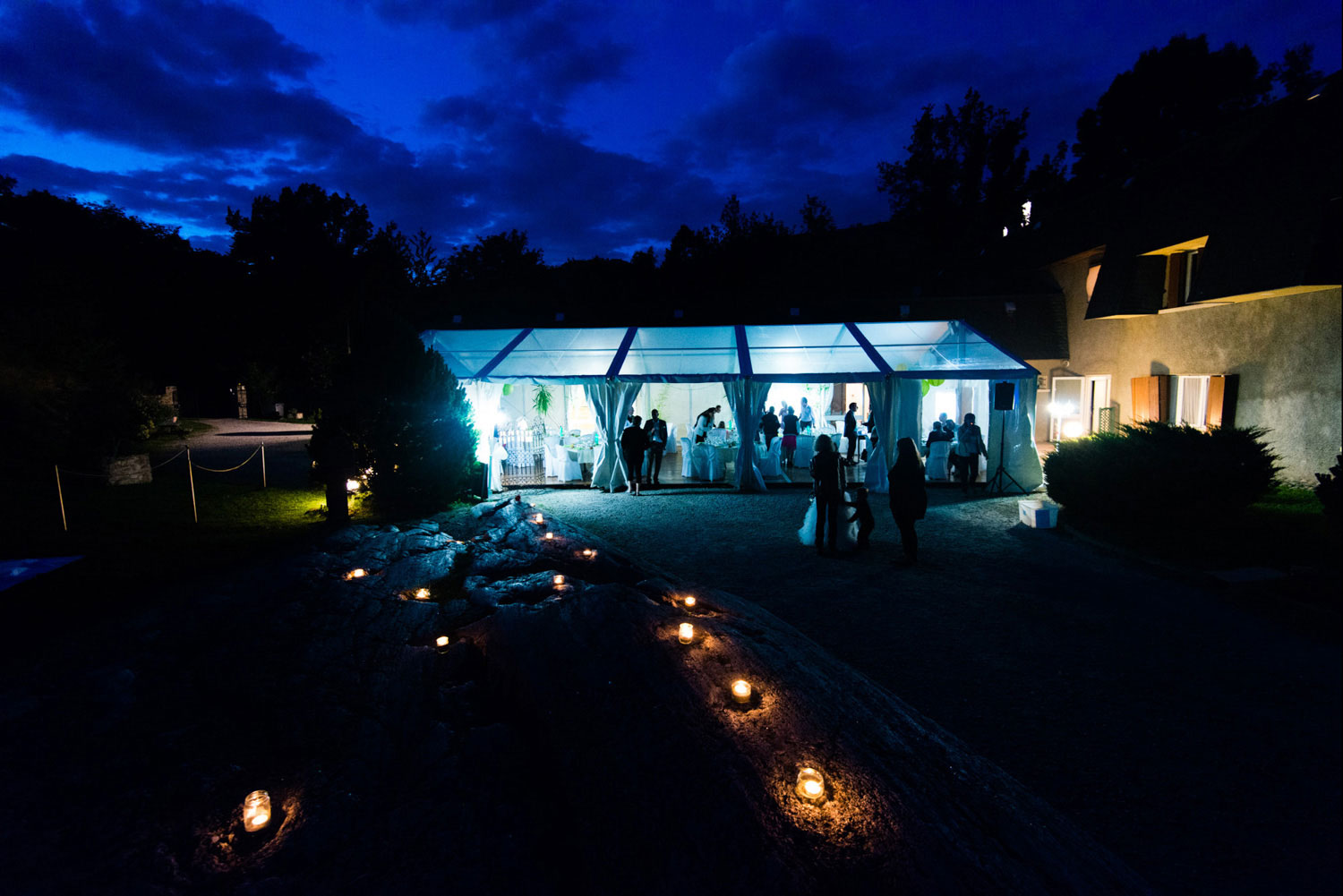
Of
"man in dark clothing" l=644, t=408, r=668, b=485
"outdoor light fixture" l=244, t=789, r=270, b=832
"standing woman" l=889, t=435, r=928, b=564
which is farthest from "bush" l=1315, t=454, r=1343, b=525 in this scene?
"man in dark clothing" l=644, t=408, r=668, b=485

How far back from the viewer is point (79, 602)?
5641mm

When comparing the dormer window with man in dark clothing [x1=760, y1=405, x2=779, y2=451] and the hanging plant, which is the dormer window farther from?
the hanging plant

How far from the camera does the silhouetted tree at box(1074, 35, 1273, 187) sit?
26.0m

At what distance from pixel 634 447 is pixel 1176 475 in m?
7.20

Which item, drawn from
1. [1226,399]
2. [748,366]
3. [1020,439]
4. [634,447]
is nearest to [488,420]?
[634,447]

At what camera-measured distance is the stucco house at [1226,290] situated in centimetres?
938

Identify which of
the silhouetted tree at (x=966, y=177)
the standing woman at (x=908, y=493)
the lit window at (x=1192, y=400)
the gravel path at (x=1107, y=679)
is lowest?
the gravel path at (x=1107, y=679)

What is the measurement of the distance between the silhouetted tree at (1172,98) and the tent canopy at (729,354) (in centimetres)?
1980

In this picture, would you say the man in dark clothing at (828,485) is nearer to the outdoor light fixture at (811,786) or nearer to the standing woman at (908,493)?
the standing woman at (908,493)

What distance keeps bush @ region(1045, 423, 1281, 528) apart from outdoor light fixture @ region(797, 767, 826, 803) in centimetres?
665

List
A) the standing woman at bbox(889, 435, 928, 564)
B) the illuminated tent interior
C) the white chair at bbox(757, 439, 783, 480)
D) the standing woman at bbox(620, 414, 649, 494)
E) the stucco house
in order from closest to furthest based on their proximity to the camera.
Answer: the standing woman at bbox(889, 435, 928, 564), the stucco house, the standing woman at bbox(620, 414, 649, 494), the illuminated tent interior, the white chair at bbox(757, 439, 783, 480)

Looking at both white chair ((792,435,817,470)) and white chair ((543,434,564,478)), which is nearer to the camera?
white chair ((543,434,564,478))

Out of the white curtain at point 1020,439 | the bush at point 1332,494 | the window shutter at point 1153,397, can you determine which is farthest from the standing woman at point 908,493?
the window shutter at point 1153,397

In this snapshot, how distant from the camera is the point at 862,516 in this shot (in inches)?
281
